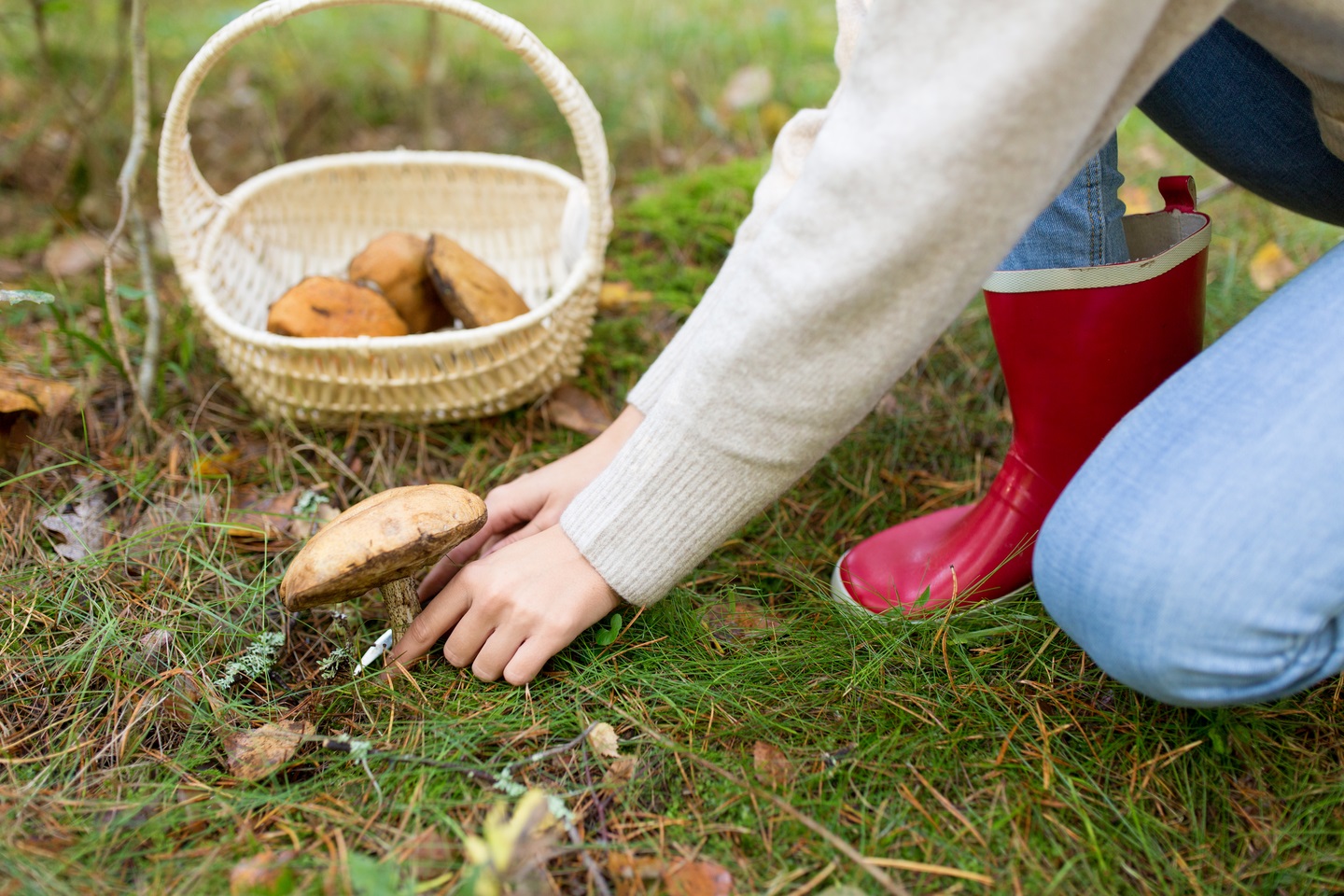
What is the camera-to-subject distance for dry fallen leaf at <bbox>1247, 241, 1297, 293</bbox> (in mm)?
2086

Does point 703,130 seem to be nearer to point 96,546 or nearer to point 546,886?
point 96,546

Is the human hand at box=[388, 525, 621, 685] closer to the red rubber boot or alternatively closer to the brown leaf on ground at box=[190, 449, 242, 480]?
the red rubber boot

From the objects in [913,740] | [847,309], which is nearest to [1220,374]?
[847,309]

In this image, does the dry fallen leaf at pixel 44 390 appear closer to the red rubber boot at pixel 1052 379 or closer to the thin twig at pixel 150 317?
the thin twig at pixel 150 317

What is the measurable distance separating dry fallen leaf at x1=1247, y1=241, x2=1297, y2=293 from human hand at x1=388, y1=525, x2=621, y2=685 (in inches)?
71.1

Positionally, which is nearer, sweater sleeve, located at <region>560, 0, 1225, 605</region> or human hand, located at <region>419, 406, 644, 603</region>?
sweater sleeve, located at <region>560, 0, 1225, 605</region>

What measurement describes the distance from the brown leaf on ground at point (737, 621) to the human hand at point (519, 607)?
205mm

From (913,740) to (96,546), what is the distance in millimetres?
1326

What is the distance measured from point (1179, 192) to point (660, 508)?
3.00 feet

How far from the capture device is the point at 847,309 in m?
0.90

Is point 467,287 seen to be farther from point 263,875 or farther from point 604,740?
point 263,875

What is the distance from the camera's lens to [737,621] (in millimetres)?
1356

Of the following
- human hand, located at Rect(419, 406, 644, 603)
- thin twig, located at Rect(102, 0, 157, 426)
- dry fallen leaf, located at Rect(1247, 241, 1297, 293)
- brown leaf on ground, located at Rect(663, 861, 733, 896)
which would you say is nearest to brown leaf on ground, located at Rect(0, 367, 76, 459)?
thin twig, located at Rect(102, 0, 157, 426)

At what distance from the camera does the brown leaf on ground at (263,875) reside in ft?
2.81
